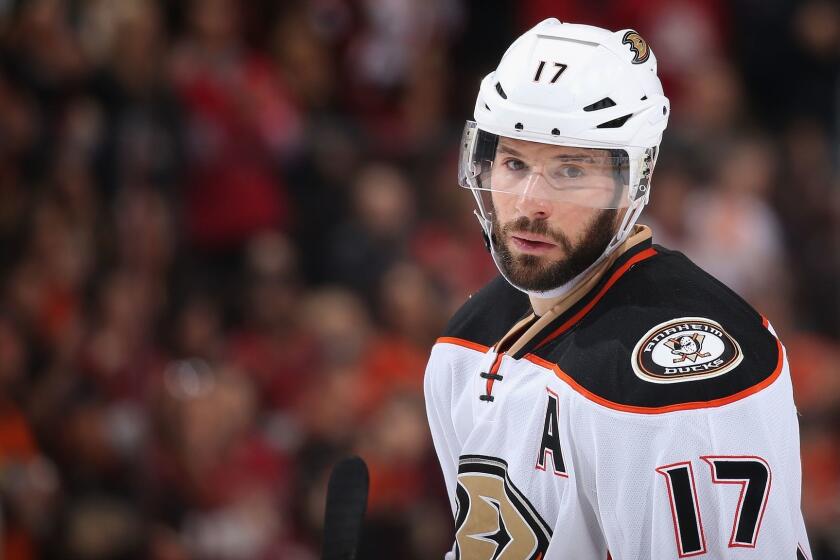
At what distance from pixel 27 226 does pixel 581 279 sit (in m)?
2.25

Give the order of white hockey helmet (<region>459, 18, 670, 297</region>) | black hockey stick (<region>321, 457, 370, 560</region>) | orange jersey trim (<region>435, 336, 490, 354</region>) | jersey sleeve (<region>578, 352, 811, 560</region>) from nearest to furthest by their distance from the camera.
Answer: jersey sleeve (<region>578, 352, 811, 560</region>) → white hockey helmet (<region>459, 18, 670, 297</region>) → black hockey stick (<region>321, 457, 370, 560</region>) → orange jersey trim (<region>435, 336, 490, 354</region>)

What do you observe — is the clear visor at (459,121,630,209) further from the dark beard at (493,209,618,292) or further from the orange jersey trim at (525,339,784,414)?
the orange jersey trim at (525,339,784,414)

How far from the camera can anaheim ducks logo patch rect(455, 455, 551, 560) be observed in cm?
174

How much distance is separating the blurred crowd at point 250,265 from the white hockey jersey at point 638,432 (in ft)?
6.40

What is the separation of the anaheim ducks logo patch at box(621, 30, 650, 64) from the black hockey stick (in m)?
0.72

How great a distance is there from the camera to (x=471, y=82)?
15.4ft

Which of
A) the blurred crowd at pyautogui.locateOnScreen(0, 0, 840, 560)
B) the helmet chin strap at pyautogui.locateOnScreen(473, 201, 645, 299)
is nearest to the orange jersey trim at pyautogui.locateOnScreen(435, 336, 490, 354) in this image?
the helmet chin strap at pyautogui.locateOnScreen(473, 201, 645, 299)

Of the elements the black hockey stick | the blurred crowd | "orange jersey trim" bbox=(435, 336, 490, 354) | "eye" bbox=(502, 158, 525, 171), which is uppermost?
"eye" bbox=(502, 158, 525, 171)

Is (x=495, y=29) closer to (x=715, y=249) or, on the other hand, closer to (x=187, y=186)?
(x=715, y=249)

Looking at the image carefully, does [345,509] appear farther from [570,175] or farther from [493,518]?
[570,175]

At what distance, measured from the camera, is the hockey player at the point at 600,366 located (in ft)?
5.01

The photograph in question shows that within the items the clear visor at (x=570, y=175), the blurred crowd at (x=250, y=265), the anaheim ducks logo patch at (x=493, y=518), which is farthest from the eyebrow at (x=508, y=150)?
the blurred crowd at (x=250, y=265)

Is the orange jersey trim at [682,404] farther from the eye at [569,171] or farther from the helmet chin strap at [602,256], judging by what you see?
the eye at [569,171]

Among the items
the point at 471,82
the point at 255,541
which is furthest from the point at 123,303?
the point at 471,82
